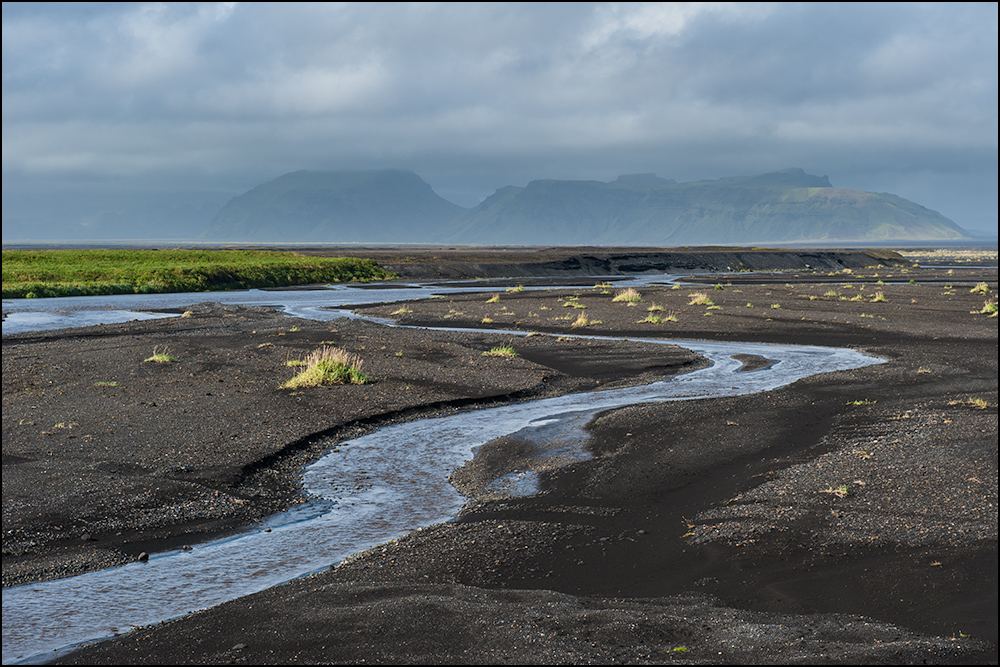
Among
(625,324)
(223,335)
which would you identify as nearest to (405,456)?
(223,335)

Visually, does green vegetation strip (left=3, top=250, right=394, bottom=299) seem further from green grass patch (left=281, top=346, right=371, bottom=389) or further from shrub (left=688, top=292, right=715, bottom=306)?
green grass patch (left=281, top=346, right=371, bottom=389)

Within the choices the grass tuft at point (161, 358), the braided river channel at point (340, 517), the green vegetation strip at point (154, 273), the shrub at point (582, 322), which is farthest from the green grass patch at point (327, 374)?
the green vegetation strip at point (154, 273)

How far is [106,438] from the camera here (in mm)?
16875

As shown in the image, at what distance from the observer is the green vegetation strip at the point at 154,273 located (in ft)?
233

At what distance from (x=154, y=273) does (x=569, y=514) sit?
77.7m

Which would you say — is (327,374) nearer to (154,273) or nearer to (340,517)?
(340,517)

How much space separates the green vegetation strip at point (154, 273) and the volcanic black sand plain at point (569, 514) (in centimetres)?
4677

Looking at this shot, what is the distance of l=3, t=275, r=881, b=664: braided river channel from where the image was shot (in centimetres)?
938

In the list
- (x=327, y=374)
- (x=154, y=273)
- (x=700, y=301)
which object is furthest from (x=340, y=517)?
(x=154, y=273)

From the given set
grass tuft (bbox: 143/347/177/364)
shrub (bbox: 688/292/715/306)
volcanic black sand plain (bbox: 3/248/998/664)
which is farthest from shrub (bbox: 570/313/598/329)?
grass tuft (bbox: 143/347/177/364)

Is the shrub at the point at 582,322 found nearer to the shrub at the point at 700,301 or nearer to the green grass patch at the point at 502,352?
the green grass patch at the point at 502,352

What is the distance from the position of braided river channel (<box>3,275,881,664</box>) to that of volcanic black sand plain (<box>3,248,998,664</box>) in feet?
1.47

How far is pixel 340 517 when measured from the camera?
13164 millimetres

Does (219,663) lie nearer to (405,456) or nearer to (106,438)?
(405,456)
